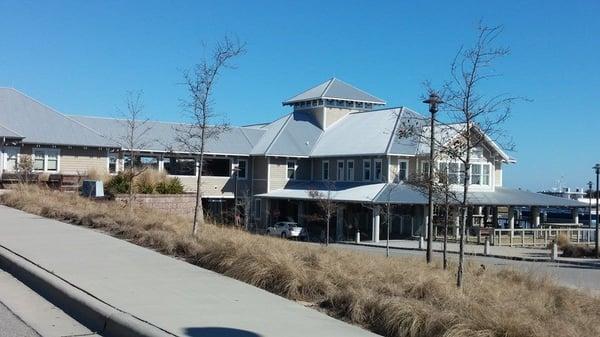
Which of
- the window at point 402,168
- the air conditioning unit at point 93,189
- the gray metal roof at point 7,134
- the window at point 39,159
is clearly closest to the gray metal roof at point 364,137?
the window at point 402,168

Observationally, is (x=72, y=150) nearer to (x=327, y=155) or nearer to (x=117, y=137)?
(x=117, y=137)

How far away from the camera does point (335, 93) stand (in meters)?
57.6

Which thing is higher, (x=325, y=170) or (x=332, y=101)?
(x=332, y=101)

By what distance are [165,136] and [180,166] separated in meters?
2.89

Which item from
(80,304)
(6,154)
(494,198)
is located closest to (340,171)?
(494,198)

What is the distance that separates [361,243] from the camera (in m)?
44.2

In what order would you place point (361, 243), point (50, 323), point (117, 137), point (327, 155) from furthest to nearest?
point (327, 155), point (117, 137), point (361, 243), point (50, 323)

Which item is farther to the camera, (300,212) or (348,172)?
(300,212)

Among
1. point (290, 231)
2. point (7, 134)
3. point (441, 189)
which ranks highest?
point (7, 134)

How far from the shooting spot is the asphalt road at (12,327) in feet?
22.3

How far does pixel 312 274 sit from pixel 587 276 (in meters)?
19.0

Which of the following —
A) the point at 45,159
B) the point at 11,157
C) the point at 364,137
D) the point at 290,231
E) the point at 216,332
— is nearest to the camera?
the point at 216,332

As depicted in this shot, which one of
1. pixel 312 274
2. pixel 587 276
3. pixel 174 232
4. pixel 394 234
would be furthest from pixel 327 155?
pixel 312 274

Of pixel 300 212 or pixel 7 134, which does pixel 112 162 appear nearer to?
pixel 7 134
